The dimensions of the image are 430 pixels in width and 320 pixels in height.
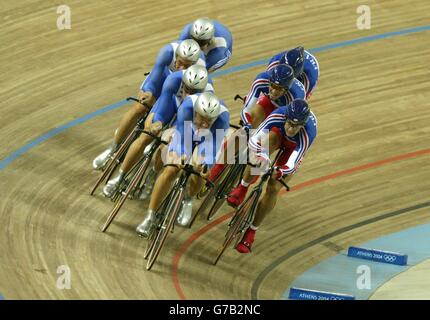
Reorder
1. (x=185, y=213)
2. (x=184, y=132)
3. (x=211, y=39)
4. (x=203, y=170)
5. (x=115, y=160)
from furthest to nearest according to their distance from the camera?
(x=211, y=39)
(x=115, y=160)
(x=185, y=213)
(x=184, y=132)
(x=203, y=170)

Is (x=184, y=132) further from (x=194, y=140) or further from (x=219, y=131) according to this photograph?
(x=219, y=131)

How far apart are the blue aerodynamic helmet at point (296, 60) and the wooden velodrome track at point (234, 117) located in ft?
4.81

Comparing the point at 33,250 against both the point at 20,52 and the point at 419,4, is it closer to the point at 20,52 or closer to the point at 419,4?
the point at 20,52

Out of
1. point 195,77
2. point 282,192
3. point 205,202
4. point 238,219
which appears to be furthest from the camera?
point 282,192

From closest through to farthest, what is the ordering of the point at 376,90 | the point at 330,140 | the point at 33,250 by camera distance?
the point at 33,250 < the point at 330,140 < the point at 376,90

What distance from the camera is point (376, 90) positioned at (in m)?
14.1

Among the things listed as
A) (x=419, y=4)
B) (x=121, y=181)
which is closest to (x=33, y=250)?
(x=121, y=181)

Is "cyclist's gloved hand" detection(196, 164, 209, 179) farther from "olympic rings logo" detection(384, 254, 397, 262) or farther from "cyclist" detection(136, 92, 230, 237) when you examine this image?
"olympic rings logo" detection(384, 254, 397, 262)

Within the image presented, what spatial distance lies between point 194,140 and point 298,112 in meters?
0.92

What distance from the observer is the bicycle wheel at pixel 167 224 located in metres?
10.2

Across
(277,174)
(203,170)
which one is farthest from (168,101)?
(277,174)

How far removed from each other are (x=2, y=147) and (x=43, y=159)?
17.3 inches

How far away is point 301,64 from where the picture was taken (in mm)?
11266

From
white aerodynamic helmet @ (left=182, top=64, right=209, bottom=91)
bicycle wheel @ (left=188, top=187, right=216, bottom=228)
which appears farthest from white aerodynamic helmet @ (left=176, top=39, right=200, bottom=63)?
bicycle wheel @ (left=188, top=187, right=216, bottom=228)
